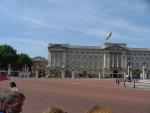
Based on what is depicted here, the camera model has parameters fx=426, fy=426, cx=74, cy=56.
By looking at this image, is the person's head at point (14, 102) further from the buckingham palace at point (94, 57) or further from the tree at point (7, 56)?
the buckingham palace at point (94, 57)

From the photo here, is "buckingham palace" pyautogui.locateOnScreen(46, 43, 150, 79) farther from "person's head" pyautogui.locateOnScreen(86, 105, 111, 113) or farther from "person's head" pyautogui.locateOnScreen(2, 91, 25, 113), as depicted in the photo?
"person's head" pyautogui.locateOnScreen(86, 105, 111, 113)

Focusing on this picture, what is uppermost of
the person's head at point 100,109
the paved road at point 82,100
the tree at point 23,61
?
the tree at point 23,61

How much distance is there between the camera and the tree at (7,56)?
13312cm

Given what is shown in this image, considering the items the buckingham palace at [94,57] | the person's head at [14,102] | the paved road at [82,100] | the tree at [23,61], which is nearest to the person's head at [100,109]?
the person's head at [14,102]

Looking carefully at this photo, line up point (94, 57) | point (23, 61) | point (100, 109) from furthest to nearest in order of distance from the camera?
point (94, 57) < point (23, 61) < point (100, 109)

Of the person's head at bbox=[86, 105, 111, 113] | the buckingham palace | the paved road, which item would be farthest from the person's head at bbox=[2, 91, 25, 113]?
the buckingham palace

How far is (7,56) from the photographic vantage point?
135 meters

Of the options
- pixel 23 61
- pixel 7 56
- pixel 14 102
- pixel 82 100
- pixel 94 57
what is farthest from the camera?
pixel 94 57

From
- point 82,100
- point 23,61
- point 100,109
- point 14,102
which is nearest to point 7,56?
point 23,61

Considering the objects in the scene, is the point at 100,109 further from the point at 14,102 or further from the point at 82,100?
the point at 82,100

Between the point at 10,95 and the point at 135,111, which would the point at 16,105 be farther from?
the point at 135,111

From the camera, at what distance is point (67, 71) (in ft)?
473

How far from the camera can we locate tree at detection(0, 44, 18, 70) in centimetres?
13312

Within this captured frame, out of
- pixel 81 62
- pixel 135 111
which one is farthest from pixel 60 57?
pixel 135 111
